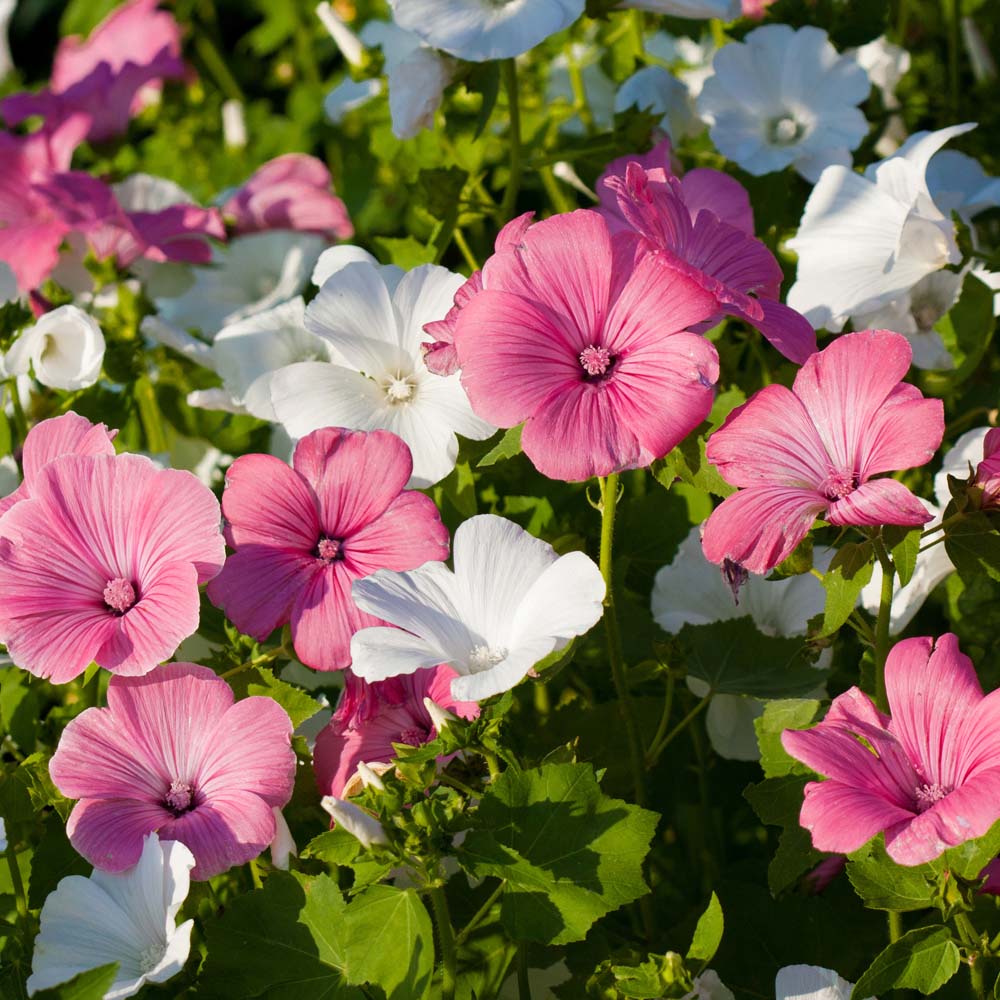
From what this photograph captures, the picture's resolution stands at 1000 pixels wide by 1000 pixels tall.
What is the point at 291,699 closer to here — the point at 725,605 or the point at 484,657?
the point at 484,657

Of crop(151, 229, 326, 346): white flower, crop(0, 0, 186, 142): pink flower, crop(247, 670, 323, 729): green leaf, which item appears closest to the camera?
crop(247, 670, 323, 729): green leaf

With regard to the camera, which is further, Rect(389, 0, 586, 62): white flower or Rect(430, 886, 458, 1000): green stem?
Rect(389, 0, 586, 62): white flower

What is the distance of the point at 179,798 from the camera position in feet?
2.88

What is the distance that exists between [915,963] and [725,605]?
0.42 metres

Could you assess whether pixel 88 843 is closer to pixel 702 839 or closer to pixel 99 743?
pixel 99 743

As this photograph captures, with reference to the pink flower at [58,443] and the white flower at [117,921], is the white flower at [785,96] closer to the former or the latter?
the pink flower at [58,443]

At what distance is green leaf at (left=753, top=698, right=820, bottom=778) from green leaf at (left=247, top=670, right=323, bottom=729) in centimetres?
31

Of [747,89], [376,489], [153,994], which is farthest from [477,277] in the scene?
[747,89]

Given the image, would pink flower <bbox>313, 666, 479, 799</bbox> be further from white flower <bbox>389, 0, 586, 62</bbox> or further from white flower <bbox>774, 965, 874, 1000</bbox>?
white flower <bbox>389, 0, 586, 62</bbox>

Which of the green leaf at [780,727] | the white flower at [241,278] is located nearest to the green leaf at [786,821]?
the green leaf at [780,727]

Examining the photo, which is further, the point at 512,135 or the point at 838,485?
the point at 512,135

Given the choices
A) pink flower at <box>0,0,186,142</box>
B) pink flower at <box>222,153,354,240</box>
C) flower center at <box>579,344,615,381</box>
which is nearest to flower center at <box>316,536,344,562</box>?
flower center at <box>579,344,615,381</box>

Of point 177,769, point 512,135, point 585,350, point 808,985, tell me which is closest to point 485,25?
point 512,135

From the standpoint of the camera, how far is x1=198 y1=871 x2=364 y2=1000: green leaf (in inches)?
33.7
